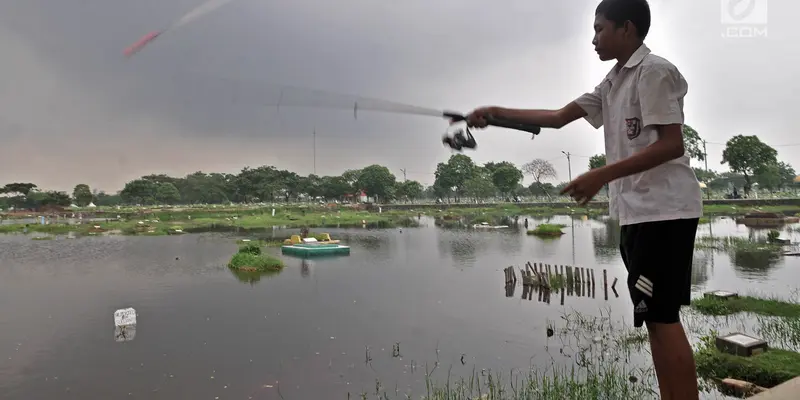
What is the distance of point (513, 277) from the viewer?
62.4 ft

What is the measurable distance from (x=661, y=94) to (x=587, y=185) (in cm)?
52

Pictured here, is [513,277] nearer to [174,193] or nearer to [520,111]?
[520,111]

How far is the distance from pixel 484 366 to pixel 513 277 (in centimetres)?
962

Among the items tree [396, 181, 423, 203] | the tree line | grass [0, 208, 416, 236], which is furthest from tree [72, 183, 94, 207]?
tree [396, 181, 423, 203]

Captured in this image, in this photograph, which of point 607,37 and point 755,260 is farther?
point 755,260

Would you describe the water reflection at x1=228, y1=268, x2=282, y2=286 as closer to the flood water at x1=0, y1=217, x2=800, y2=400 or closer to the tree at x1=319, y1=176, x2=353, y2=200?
the flood water at x1=0, y1=217, x2=800, y2=400

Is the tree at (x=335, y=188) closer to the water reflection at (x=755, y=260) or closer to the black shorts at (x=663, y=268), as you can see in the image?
the water reflection at (x=755, y=260)

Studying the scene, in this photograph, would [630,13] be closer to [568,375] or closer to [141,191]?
[568,375]

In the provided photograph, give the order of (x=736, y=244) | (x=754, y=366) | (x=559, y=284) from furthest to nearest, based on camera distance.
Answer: (x=736, y=244) → (x=559, y=284) → (x=754, y=366)

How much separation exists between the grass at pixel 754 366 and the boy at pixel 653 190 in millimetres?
7356

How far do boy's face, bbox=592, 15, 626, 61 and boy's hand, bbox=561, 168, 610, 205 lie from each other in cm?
75

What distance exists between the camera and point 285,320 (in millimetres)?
14312

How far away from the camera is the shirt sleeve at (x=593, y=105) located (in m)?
2.67

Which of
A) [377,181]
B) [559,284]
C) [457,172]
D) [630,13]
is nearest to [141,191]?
[377,181]
